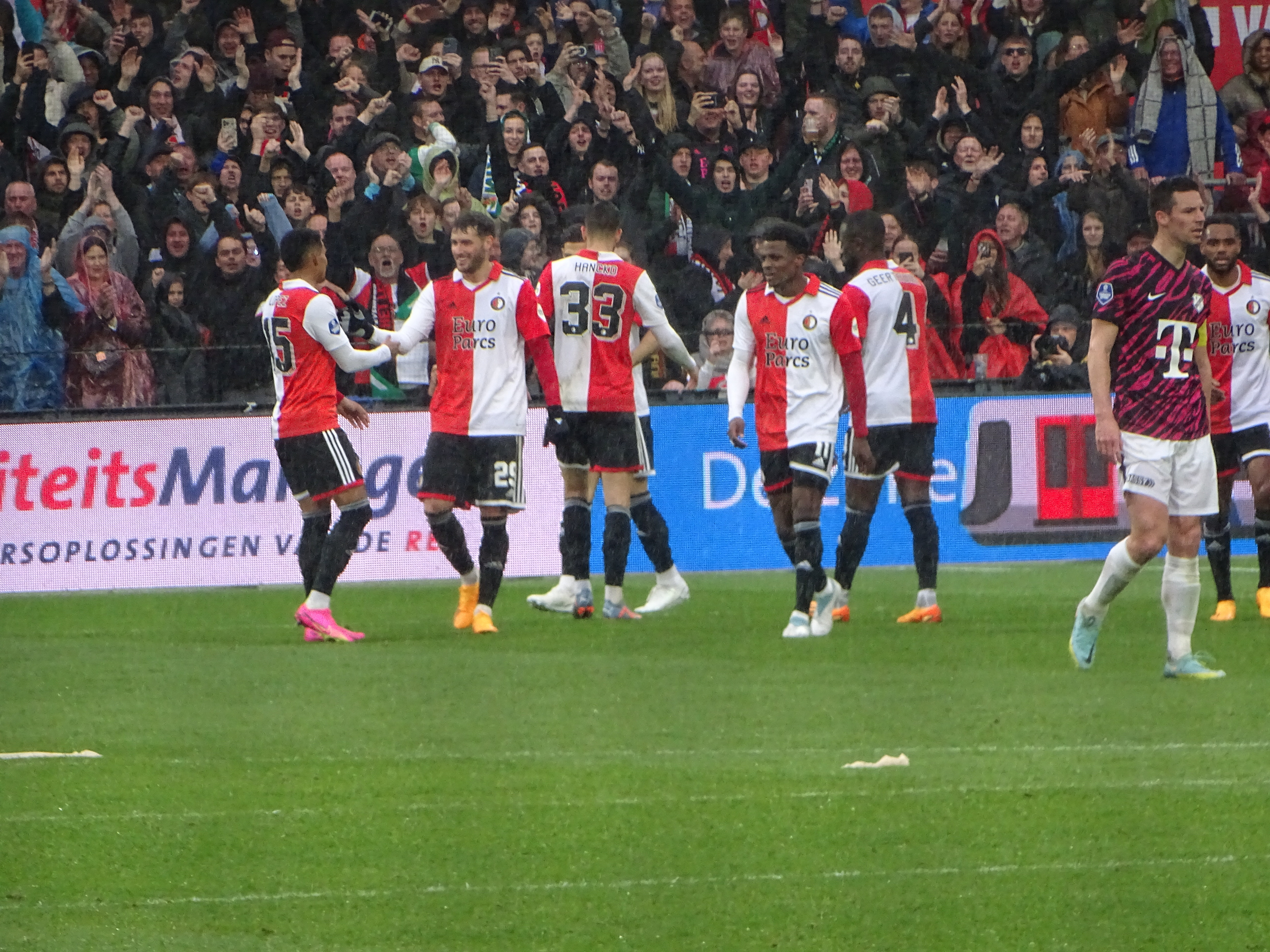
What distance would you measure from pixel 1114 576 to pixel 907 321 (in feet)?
10.1

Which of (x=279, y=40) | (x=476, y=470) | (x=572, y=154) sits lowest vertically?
(x=476, y=470)

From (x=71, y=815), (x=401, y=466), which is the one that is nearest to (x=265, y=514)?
(x=401, y=466)

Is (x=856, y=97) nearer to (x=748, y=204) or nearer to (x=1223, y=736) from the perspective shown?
(x=748, y=204)

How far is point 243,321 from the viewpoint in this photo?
15203 millimetres

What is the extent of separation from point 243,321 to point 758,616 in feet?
17.5

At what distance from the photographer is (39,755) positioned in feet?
24.2

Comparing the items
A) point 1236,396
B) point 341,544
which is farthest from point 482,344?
point 1236,396

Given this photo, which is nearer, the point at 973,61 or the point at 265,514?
the point at 265,514

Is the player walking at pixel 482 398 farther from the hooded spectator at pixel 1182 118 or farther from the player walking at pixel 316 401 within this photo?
the hooded spectator at pixel 1182 118

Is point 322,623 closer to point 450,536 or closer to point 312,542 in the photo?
point 312,542

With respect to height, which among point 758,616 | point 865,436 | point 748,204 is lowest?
point 758,616

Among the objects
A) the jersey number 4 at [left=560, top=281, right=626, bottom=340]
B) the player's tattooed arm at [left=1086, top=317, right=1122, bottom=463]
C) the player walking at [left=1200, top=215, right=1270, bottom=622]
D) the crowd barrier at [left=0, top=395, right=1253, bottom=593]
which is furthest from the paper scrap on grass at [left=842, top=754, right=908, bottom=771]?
the crowd barrier at [left=0, top=395, right=1253, bottom=593]

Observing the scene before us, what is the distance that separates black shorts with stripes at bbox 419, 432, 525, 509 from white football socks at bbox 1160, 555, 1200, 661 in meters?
3.80

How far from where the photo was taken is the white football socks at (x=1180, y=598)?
8.38 m
